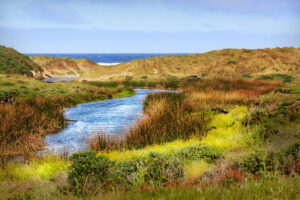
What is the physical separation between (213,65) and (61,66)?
43.9 meters

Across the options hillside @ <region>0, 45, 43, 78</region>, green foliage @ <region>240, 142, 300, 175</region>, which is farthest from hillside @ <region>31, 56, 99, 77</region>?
green foliage @ <region>240, 142, 300, 175</region>

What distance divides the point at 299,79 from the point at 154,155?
26558mm

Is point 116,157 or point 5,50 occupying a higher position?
point 5,50

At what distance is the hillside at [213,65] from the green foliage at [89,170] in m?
33.5

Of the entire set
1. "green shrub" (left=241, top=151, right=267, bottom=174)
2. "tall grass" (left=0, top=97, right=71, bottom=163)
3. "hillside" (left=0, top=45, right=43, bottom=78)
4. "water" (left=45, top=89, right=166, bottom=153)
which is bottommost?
"water" (left=45, top=89, right=166, bottom=153)

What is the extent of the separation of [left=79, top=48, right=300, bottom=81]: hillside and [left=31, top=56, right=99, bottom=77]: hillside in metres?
27.3

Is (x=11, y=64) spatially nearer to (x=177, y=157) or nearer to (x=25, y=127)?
(x=25, y=127)

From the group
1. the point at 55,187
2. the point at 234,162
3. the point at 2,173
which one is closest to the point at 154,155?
the point at 234,162

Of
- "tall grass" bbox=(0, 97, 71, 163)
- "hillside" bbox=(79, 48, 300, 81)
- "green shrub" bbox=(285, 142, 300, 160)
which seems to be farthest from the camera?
"hillside" bbox=(79, 48, 300, 81)

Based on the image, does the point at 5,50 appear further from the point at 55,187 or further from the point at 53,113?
the point at 55,187

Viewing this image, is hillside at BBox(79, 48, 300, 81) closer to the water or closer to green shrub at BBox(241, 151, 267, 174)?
the water

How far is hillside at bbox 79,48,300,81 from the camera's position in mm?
38719

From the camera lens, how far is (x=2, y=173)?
6.46 meters

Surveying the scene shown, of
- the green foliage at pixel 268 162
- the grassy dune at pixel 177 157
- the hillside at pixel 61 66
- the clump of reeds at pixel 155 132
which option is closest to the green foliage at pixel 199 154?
the grassy dune at pixel 177 157
